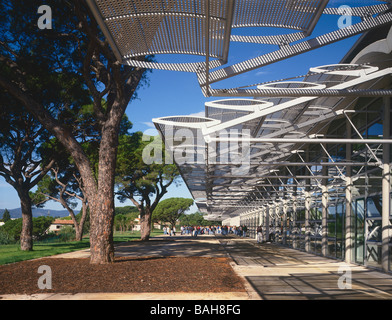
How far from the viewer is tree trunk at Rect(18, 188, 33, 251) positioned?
79.4ft

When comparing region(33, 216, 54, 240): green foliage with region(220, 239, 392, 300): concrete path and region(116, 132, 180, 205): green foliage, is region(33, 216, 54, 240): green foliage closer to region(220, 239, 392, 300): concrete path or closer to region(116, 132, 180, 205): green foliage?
region(116, 132, 180, 205): green foliage

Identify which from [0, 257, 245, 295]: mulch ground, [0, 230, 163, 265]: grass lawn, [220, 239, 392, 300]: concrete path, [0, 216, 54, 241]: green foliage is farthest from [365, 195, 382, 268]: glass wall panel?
[0, 216, 54, 241]: green foliage

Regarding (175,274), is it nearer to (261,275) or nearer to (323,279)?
(261,275)

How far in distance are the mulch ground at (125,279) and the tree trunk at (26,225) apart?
1096 cm

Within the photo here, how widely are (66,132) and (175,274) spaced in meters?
6.01

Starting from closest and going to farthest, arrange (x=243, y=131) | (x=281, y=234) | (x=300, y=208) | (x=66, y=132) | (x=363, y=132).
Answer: (x=66, y=132) < (x=363, y=132) < (x=243, y=131) < (x=300, y=208) < (x=281, y=234)

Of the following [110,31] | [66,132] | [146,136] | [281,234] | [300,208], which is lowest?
[281,234]

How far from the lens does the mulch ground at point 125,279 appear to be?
31.8 ft

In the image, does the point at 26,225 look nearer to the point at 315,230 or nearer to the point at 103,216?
the point at 103,216

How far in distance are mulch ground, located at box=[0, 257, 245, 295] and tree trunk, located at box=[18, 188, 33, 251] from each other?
10959mm

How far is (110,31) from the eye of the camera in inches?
329

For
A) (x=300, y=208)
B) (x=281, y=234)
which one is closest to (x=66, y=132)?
(x=300, y=208)

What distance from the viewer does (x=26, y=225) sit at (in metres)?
24.8

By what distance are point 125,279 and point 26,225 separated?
15.9m
